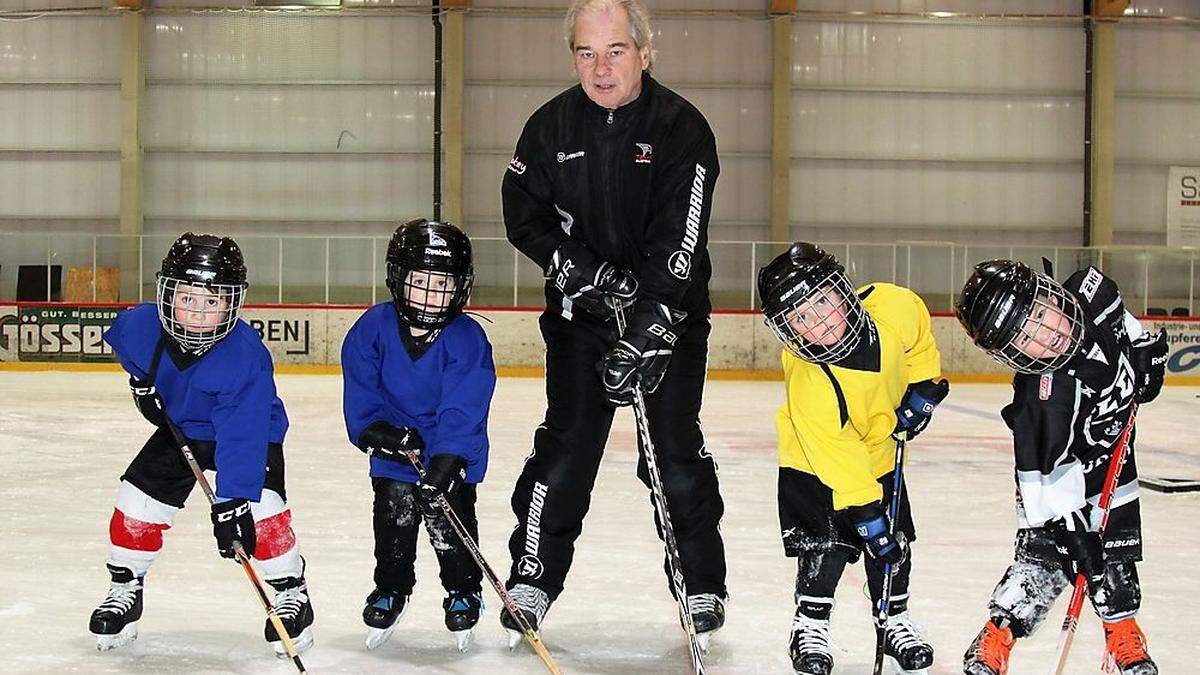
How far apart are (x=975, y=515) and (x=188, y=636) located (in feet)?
9.84

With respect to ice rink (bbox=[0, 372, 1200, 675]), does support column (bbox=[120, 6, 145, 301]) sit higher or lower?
higher

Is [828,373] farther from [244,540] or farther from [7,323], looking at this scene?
[7,323]

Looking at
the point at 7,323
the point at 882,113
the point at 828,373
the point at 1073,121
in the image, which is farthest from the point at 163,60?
the point at 828,373

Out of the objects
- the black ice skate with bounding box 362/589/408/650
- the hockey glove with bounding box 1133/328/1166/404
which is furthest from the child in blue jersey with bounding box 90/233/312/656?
the hockey glove with bounding box 1133/328/1166/404

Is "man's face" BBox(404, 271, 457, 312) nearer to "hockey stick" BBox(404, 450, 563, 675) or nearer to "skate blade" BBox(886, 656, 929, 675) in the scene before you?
"hockey stick" BBox(404, 450, 563, 675)

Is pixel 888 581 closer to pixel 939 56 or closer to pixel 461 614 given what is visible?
pixel 461 614

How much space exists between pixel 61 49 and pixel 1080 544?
52.3 ft

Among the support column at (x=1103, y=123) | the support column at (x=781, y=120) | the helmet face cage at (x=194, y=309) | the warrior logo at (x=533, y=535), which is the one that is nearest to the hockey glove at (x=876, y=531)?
the warrior logo at (x=533, y=535)

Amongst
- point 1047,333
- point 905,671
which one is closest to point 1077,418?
point 1047,333

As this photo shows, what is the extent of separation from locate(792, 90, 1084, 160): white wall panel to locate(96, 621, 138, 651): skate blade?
44.9ft

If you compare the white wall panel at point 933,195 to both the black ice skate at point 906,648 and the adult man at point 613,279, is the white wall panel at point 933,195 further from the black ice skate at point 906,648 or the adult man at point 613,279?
the black ice skate at point 906,648

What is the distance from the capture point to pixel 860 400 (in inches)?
113

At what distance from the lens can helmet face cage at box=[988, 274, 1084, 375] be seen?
2693 mm

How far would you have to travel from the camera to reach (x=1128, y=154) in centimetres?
1630
